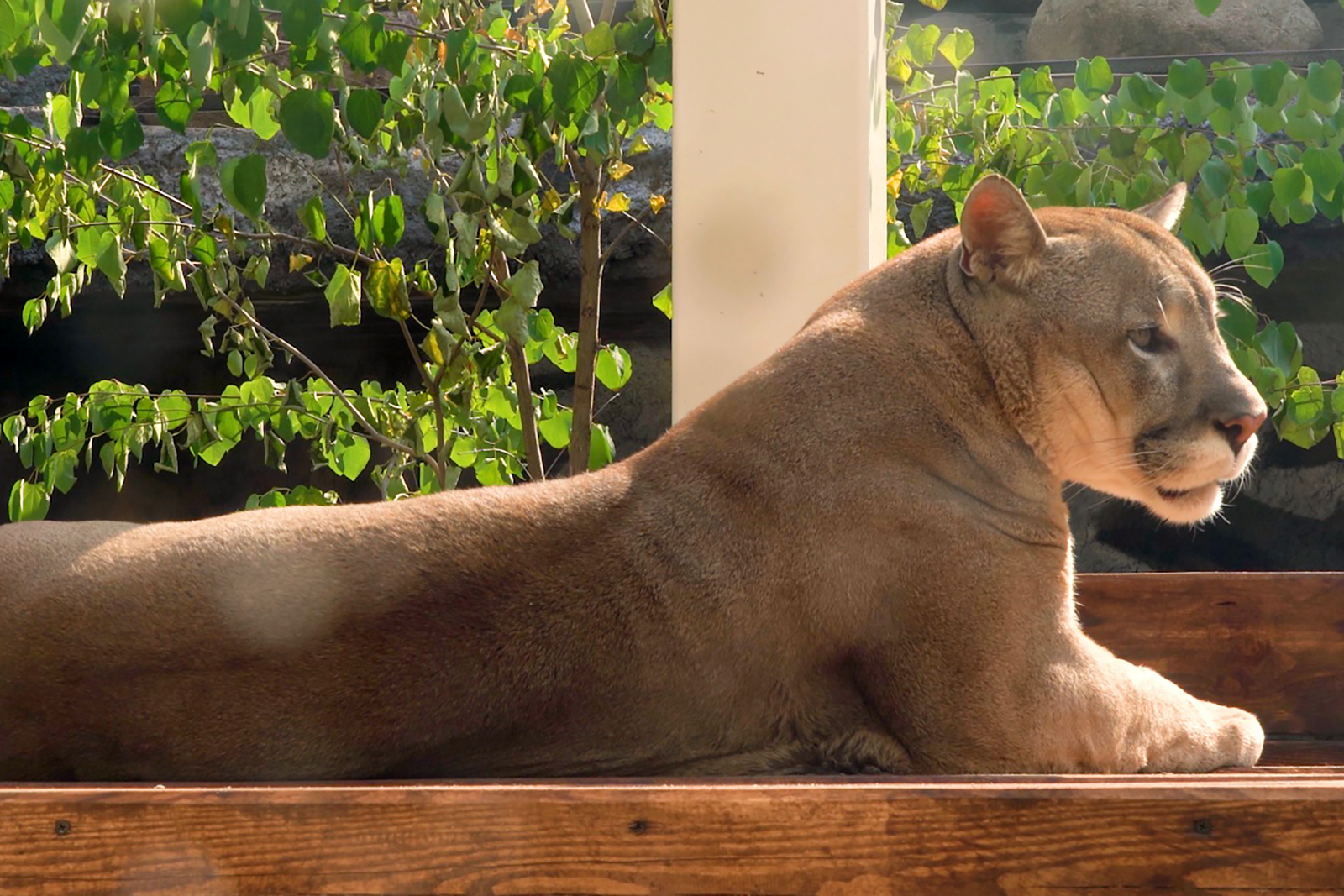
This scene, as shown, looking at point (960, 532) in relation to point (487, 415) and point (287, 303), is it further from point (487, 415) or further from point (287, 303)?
point (287, 303)

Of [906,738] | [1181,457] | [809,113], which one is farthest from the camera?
[809,113]

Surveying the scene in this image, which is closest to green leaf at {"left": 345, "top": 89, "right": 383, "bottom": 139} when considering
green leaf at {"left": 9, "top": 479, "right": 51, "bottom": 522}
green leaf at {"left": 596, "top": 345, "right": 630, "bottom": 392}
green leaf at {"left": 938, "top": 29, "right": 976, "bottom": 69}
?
green leaf at {"left": 596, "top": 345, "right": 630, "bottom": 392}

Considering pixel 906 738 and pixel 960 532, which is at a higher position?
pixel 960 532

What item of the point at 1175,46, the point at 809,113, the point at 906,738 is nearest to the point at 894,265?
the point at 809,113

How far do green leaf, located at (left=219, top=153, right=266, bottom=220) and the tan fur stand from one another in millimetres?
1314

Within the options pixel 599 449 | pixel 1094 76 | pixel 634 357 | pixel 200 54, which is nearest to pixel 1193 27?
pixel 634 357

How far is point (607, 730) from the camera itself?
2.27 meters

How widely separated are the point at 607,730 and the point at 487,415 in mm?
2981

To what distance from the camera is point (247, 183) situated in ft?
11.6

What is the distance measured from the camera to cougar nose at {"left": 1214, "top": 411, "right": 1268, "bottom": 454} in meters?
2.69

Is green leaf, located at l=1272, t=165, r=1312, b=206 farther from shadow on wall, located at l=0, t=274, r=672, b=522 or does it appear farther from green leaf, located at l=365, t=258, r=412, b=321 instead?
shadow on wall, located at l=0, t=274, r=672, b=522

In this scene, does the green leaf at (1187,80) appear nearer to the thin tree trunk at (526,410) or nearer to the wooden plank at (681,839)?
the thin tree trunk at (526,410)

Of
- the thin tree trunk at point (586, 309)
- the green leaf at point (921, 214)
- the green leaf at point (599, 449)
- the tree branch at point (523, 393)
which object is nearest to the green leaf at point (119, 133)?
the tree branch at point (523, 393)

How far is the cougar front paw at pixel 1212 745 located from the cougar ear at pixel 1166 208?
3.95 feet
